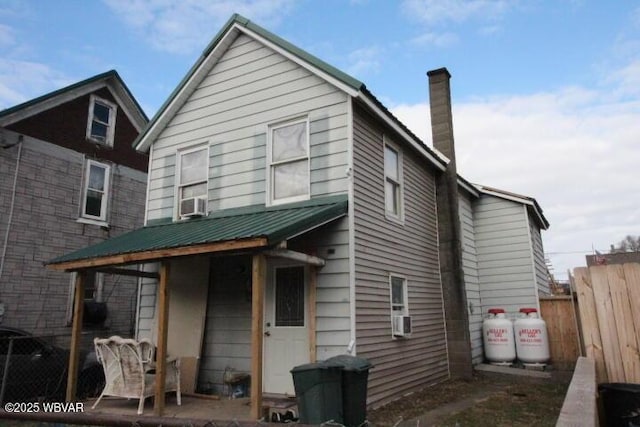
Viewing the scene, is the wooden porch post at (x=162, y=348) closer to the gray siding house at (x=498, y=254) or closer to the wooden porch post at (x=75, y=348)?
the wooden porch post at (x=75, y=348)

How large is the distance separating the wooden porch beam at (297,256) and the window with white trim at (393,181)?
2436 mm

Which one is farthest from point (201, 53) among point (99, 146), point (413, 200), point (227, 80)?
point (99, 146)

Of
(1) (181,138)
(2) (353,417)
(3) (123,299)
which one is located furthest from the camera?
(3) (123,299)

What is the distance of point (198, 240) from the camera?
6.75 meters

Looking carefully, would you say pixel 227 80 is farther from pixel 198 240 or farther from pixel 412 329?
pixel 412 329

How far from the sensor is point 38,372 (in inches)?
344

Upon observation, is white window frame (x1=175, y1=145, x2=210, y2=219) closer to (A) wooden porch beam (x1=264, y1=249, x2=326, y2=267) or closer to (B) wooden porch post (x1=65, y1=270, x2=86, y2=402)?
(B) wooden porch post (x1=65, y1=270, x2=86, y2=402)

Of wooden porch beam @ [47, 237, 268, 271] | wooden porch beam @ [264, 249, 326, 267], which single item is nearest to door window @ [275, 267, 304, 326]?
wooden porch beam @ [264, 249, 326, 267]

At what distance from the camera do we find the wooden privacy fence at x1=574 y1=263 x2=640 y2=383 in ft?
13.8

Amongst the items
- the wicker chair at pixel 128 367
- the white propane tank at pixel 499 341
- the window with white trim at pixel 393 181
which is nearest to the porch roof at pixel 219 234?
the wicker chair at pixel 128 367

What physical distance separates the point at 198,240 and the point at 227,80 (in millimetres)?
4624

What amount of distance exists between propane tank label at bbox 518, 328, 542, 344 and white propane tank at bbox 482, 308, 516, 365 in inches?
12.5

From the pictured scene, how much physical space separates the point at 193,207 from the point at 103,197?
714cm

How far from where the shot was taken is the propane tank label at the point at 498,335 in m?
11.8
